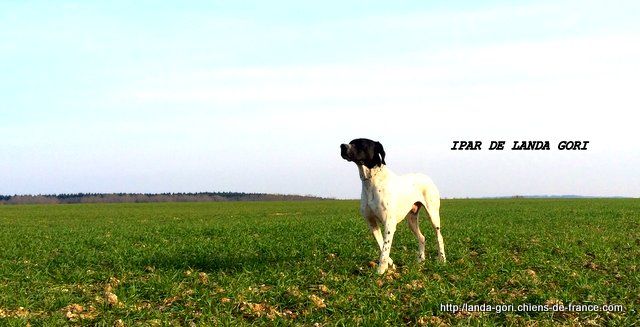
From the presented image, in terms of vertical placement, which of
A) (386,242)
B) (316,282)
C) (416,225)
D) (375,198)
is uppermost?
(375,198)

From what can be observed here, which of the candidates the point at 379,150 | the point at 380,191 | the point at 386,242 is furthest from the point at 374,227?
the point at 379,150

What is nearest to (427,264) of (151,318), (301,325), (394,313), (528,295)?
(528,295)

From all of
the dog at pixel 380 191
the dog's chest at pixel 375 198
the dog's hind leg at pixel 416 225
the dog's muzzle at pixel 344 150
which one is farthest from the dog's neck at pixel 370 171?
the dog's hind leg at pixel 416 225

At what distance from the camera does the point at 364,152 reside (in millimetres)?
10391

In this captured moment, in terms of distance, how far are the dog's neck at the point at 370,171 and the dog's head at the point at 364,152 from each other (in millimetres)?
57

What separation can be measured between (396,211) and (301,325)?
11.6 feet

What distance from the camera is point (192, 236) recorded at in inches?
810

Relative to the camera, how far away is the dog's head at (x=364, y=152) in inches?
400

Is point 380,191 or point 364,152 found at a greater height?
point 364,152

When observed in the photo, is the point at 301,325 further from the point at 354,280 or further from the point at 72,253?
the point at 72,253

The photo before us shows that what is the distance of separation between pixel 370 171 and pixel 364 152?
1.46 feet

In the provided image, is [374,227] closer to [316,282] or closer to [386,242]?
[386,242]

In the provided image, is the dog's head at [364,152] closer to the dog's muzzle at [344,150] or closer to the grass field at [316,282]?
the dog's muzzle at [344,150]

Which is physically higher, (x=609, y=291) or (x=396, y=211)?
(x=396, y=211)
